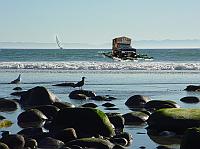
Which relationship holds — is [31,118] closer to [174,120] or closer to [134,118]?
[134,118]

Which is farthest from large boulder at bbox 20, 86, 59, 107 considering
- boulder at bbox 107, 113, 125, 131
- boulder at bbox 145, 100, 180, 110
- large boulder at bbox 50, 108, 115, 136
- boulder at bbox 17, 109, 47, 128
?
large boulder at bbox 50, 108, 115, 136

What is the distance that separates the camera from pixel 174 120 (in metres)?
20.8

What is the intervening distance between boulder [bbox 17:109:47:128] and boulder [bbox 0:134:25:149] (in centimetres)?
461

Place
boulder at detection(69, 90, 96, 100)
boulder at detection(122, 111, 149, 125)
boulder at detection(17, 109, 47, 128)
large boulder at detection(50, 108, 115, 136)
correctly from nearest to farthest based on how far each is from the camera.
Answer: large boulder at detection(50, 108, 115, 136) → boulder at detection(17, 109, 47, 128) → boulder at detection(122, 111, 149, 125) → boulder at detection(69, 90, 96, 100)

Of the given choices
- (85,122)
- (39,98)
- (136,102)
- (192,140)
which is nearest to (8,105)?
(39,98)

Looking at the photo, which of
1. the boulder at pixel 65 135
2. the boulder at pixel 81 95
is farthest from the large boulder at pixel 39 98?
the boulder at pixel 65 135

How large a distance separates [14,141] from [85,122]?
11.7 ft

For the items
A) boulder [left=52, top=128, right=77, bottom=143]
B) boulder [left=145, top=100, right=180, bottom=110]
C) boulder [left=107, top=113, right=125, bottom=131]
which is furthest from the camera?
boulder [left=145, top=100, right=180, bottom=110]

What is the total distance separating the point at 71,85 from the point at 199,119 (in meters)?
20.6

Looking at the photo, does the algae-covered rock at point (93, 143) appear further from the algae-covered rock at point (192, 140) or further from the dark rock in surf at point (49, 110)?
the dark rock in surf at point (49, 110)

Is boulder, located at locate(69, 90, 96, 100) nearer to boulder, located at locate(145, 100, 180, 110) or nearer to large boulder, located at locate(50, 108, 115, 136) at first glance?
boulder, located at locate(145, 100, 180, 110)

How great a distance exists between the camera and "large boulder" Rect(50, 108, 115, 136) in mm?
19875

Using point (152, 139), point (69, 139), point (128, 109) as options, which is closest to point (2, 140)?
point (69, 139)

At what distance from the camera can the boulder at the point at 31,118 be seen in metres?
22.5
